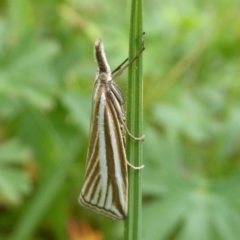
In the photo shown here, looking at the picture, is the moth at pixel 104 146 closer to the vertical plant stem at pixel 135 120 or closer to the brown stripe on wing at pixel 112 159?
the brown stripe on wing at pixel 112 159

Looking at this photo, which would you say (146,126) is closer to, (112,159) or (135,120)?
(112,159)

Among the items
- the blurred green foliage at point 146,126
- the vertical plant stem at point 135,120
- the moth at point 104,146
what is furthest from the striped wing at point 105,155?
the blurred green foliage at point 146,126

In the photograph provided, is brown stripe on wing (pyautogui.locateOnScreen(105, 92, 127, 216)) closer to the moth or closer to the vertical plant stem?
the moth

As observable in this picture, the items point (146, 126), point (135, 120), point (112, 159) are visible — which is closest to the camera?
point (135, 120)

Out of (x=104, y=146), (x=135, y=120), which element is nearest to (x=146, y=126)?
(x=104, y=146)

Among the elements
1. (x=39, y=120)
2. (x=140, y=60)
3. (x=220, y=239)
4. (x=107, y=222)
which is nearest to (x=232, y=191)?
(x=220, y=239)

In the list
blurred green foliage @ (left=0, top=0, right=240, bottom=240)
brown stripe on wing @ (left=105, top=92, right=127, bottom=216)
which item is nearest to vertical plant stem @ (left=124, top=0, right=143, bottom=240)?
brown stripe on wing @ (left=105, top=92, right=127, bottom=216)

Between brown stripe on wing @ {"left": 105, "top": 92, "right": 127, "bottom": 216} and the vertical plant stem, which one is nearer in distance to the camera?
the vertical plant stem
